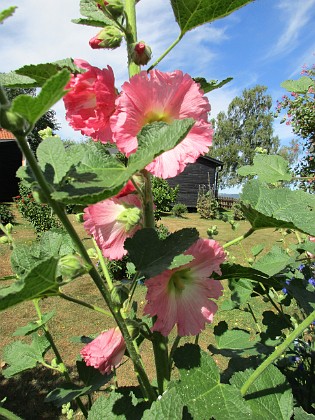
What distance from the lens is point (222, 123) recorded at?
112 ft

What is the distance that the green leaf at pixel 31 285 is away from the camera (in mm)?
486

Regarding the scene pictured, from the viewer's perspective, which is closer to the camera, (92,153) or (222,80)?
(92,153)

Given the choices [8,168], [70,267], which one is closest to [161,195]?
[70,267]

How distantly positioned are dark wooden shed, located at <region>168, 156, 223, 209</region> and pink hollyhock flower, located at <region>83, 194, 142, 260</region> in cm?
2239

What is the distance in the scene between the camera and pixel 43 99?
1.58ft

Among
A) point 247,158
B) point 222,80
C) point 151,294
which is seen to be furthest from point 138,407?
point 247,158

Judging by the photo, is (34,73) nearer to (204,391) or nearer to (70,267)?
(70,267)

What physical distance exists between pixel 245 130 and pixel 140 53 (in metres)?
34.6

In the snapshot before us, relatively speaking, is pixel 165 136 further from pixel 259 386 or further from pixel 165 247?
pixel 259 386

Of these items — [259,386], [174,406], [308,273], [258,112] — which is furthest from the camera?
[258,112]

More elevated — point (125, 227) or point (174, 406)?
point (125, 227)

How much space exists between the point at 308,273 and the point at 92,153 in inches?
60.8

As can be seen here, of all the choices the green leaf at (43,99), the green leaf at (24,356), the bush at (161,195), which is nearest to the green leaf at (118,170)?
the green leaf at (43,99)

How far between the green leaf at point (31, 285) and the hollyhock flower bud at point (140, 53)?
47cm
